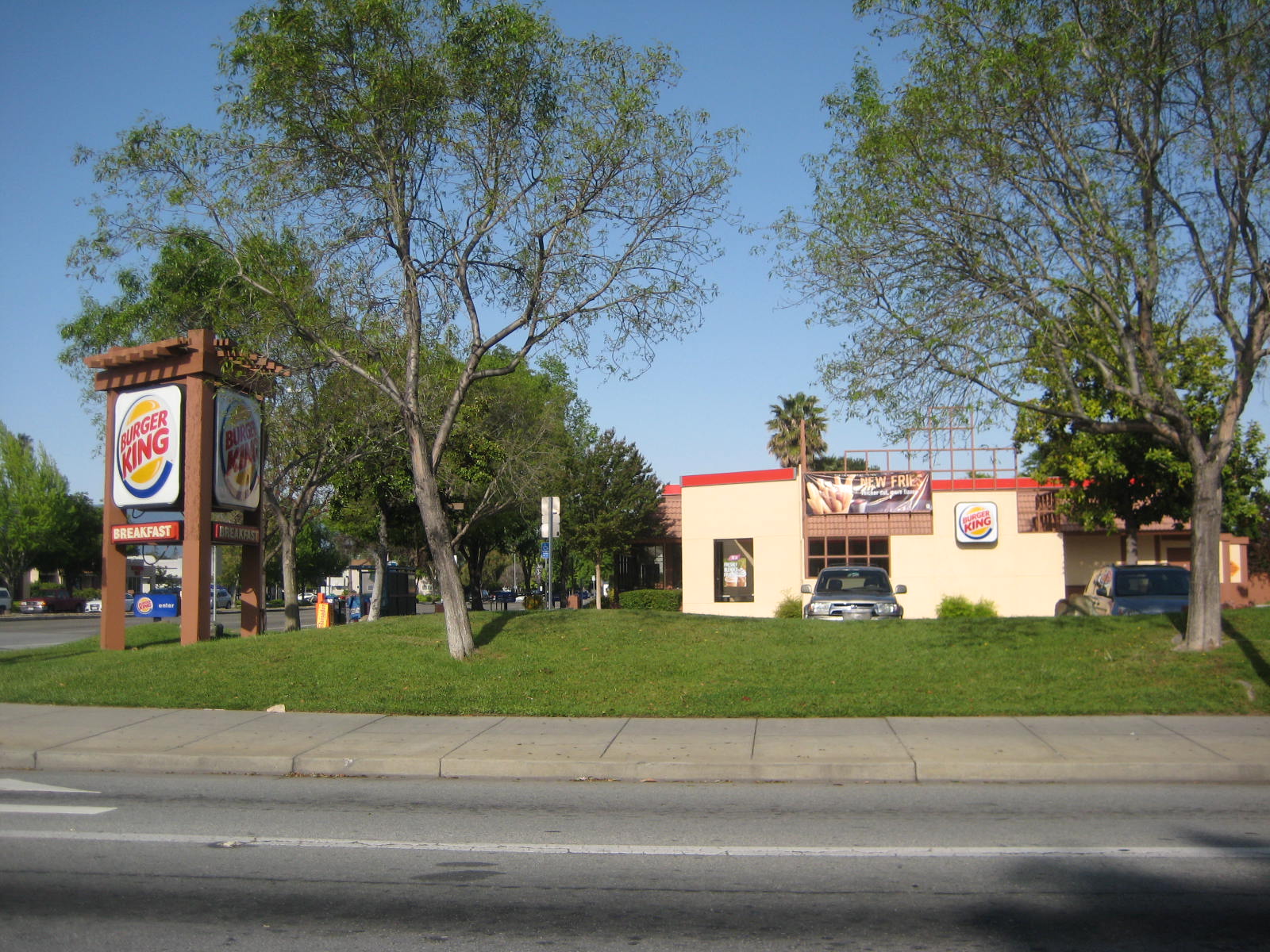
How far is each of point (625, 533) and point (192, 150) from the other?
82.5ft

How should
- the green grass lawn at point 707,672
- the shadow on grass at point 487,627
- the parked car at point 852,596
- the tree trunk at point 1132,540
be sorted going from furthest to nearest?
the tree trunk at point 1132,540 < the parked car at point 852,596 < the shadow on grass at point 487,627 < the green grass lawn at point 707,672

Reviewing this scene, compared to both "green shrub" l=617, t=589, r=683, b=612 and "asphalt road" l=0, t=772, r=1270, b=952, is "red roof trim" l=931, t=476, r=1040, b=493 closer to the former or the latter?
"green shrub" l=617, t=589, r=683, b=612

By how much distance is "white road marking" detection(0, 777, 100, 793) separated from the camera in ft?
30.0

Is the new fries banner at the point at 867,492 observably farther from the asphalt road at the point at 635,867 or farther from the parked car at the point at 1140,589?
the asphalt road at the point at 635,867

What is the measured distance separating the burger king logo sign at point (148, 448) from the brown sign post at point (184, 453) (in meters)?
0.01

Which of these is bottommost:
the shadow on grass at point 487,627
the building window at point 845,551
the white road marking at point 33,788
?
the white road marking at point 33,788

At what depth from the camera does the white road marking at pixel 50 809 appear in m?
8.27

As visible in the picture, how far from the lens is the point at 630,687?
42.7ft

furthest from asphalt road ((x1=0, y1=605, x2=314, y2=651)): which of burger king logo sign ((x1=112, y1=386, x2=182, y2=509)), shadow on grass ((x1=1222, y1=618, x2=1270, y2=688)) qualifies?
shadow on grass ((x1=1222, y1=618, x2=1270, y2=688))

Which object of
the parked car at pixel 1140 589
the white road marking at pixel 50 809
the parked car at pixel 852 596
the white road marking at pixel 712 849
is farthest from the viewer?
the parked car at pixel 852 596

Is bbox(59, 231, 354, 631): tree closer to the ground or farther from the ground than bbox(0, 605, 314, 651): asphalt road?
farther from the ground

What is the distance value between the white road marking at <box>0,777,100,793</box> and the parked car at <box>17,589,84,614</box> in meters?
54.6

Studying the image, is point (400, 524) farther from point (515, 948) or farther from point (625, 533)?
point (515, 948)

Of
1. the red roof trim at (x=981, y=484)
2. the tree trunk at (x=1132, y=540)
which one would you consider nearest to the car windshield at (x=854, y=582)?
the tree trunk at (x=1132, y=540)
